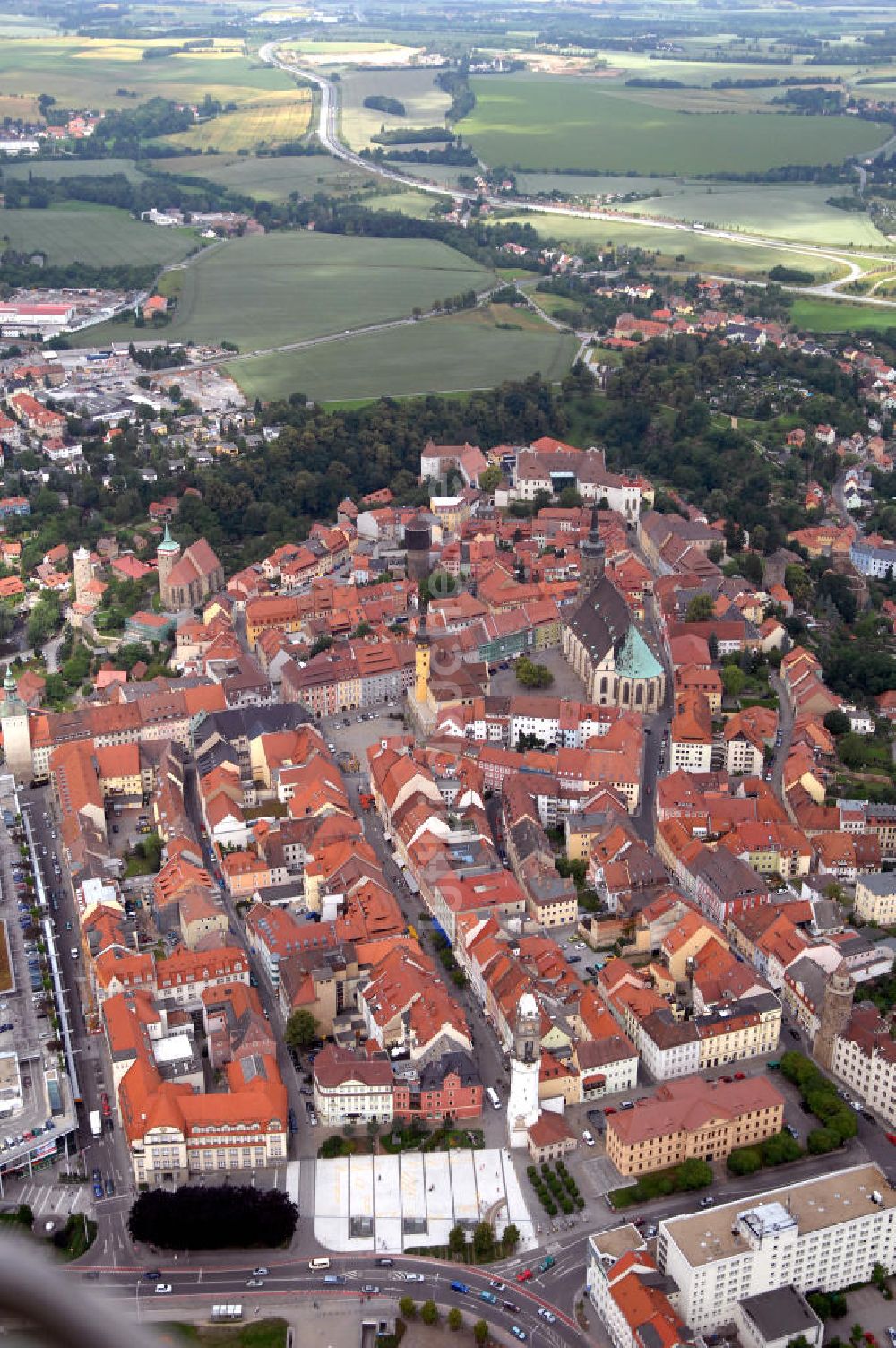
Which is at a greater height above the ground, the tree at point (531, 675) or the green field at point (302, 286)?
the green field at point (302, 286)

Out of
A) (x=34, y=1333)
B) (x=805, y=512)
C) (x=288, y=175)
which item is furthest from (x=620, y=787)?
(x=288, y=175)

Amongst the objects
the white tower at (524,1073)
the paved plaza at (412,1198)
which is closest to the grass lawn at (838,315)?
the white tower at (524,1073)

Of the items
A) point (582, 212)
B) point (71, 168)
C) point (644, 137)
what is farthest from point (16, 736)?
point (644, 137)

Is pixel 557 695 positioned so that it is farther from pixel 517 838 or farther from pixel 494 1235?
pixel 494 1235

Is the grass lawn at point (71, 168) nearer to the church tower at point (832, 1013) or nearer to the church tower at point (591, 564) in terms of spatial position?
the church tower at point (591, 564)

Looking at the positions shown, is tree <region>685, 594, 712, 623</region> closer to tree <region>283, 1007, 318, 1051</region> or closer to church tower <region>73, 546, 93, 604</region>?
church tower <region>73, 546, 93, 604</region>

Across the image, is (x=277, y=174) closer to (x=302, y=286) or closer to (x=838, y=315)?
(x=302, y=286)
